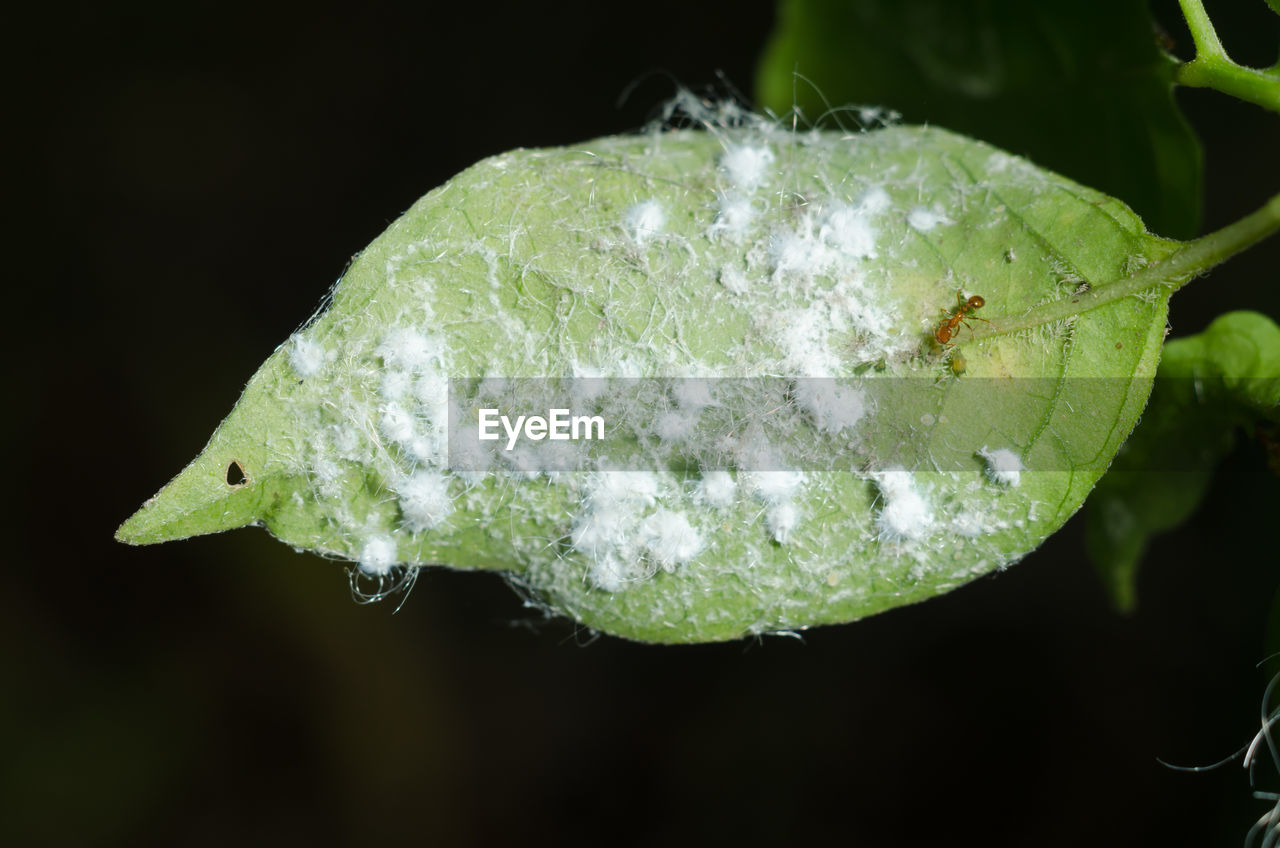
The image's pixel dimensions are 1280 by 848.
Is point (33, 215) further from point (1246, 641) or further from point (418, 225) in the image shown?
point (1246, 641)

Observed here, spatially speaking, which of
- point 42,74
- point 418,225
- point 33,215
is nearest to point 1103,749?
point 418,225

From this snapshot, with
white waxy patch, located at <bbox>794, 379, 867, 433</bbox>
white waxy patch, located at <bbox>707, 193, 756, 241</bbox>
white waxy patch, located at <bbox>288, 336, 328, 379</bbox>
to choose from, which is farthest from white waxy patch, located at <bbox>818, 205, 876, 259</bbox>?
white waxy patch, located at <bbox>288, 336, 328, 379</bbox>

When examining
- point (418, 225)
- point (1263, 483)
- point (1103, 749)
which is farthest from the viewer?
point (1103, 749)

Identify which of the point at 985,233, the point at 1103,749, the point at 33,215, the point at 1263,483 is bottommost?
the point at 1103,749

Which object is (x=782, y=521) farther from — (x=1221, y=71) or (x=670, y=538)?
(x=1221, y=71)

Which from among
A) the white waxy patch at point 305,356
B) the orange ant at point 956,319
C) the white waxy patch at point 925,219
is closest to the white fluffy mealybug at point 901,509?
the orange ant at point 956,319

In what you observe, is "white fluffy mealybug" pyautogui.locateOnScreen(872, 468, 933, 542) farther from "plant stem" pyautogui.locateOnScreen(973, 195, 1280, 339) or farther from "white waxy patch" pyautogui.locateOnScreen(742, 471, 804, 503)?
"plant stem" pyautogui.locateOnScreen(973, 195, 1280, 339)

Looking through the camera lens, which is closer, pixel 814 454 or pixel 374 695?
pixel 814 454
